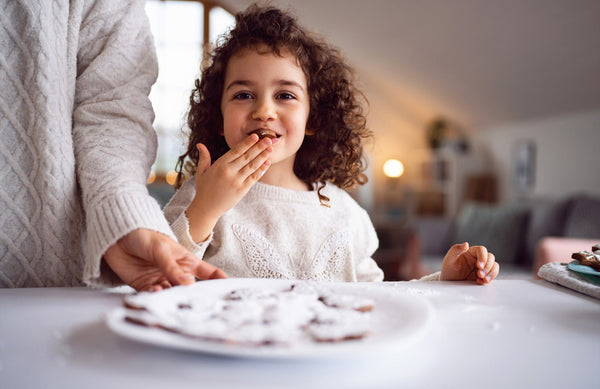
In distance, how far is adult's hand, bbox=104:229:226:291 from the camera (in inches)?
24.5

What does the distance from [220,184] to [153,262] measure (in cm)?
32

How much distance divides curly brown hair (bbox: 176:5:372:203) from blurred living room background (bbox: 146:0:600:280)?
0.92 feet

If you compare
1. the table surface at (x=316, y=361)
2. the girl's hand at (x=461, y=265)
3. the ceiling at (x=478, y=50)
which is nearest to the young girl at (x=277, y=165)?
the girl's hand at (x=461, y=265)

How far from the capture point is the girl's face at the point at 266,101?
1.11 metres

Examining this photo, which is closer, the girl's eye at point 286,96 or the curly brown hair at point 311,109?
the girl's eye at point 286,96

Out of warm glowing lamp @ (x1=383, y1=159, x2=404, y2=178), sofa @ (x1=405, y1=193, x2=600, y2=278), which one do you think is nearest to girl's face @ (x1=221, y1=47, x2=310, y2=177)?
sofa @ (x1=405, y1=193, x2=600, y2=278)

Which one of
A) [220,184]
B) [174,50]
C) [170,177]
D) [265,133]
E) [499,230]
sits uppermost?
[174,50]

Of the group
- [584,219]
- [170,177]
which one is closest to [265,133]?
[584,219]

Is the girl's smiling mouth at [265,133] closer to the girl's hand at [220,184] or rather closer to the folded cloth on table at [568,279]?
the girl's hand at [220,184]

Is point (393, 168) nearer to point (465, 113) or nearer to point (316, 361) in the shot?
point (465, 113)

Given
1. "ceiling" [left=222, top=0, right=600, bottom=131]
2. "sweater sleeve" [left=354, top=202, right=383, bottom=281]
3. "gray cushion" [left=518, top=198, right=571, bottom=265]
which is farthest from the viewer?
"ceiling" [left=222, top=0, right=600, bottom=131]

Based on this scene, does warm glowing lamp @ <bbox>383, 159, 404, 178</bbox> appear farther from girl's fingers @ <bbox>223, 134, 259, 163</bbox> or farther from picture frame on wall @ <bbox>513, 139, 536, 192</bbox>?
girl's fingers @ <bbox>223, 134, 259, 163</bbox>

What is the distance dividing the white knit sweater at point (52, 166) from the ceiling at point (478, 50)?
7.62ft

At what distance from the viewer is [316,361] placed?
0.41 meters
